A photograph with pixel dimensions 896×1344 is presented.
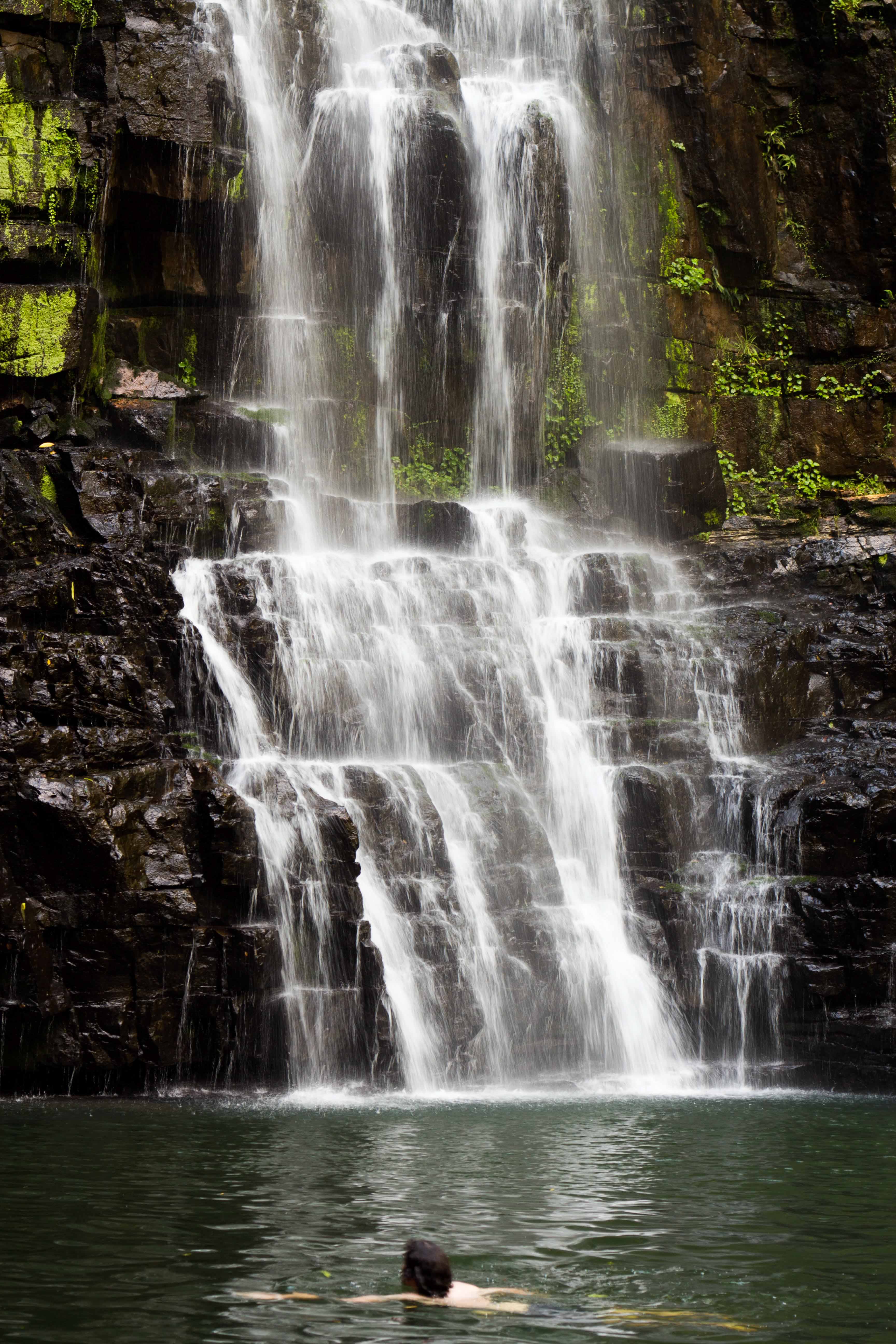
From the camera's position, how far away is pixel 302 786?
53.1ft

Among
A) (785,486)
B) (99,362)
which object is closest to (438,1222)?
(99,362)

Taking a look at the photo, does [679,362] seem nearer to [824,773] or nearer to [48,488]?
[824,773]

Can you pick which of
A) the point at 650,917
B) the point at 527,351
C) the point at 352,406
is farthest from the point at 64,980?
the point at 527,351

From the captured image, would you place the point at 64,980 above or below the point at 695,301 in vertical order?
below

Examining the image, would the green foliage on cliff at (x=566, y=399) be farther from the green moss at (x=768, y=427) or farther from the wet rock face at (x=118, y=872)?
the wet rock face at (x=118, y=872)

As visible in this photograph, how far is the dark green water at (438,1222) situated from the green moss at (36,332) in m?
12.2

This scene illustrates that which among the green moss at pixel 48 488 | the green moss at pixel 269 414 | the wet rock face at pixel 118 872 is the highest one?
the green moss at pixel 269 414

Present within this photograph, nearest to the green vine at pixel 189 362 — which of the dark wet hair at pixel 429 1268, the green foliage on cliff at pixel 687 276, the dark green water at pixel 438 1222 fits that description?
the green foliage on cliff at pixel 687 276

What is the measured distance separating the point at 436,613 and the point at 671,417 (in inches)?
407

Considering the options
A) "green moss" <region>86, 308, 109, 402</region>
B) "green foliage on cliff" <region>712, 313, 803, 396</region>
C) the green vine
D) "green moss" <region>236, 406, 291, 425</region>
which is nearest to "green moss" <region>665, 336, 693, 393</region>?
"green foliage on cliff" <region>712, 313, 803, 396</region>

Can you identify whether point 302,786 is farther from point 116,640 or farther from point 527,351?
A: point 527,351

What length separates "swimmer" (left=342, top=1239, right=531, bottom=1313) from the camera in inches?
244

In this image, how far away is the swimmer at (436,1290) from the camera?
6.19 m

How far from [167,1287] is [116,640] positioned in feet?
33.6
